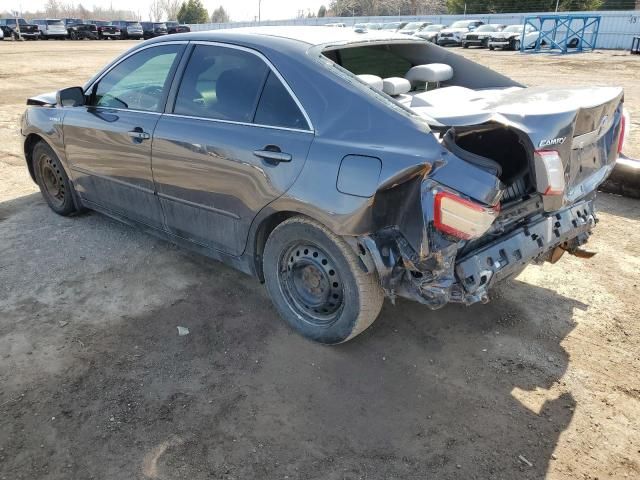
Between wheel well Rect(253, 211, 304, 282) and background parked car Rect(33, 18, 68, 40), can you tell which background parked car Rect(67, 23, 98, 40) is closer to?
background parked car Rect(33, 18, 68, 40)

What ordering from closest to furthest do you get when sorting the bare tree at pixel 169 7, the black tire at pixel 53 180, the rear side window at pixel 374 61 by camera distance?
the rear side window at pixel 374 61, the black tire at pixel 53 180, the bare tree at pixel 169 7

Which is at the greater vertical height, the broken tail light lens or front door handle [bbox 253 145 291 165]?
front door handle [bbox 253 145 291 165]

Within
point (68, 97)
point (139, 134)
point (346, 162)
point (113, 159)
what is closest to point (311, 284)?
point (346, 162)

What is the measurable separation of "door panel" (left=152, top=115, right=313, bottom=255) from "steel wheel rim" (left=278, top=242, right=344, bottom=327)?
35 centimetres

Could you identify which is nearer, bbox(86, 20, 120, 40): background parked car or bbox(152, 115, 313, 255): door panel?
bbox(152, 115, 313, 255): door panel

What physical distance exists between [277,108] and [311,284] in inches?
42.7

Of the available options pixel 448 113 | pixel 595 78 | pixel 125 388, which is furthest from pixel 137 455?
pixel 595 78

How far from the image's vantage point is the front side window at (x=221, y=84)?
3.21 metres

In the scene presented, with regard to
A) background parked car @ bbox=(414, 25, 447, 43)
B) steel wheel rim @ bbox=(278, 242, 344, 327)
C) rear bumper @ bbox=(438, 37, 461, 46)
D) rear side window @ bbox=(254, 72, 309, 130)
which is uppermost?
rear side window @ bbox=(254, 72, 309, 130)

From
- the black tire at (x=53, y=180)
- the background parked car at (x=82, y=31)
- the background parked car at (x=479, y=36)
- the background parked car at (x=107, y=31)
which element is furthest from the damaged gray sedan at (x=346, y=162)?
the background parked car at (x=107, y=31)

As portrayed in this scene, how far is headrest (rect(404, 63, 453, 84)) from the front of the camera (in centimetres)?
389

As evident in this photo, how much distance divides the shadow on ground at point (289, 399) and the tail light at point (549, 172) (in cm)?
112

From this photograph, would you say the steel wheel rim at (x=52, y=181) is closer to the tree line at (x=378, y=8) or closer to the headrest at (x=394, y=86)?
the headrest at (x=394, y=86)

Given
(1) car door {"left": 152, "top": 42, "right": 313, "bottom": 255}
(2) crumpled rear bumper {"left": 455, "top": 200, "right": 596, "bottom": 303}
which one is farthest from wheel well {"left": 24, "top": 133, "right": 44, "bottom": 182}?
(2) crumpled rear bumper {"left": 455, "top": 200, "right": 596, "bottom": 303}
